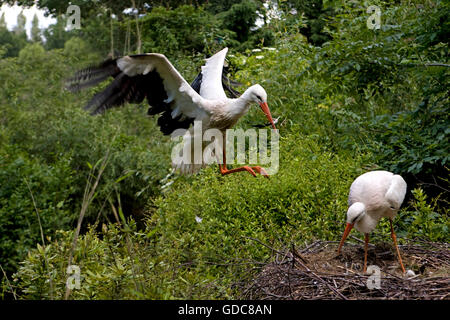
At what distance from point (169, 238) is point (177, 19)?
7369mm

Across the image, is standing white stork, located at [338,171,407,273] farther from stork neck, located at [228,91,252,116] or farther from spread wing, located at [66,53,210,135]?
spread wing, located at [66,53,210,135]

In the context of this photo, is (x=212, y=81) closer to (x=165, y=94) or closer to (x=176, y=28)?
(x=165, y=94)

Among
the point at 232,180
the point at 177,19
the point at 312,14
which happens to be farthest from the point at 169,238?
the point at 312,14

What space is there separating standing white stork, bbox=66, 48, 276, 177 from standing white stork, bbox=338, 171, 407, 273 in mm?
862

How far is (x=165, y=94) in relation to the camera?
492 centimetres

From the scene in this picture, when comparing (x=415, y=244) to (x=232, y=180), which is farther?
(x=232, y=180)

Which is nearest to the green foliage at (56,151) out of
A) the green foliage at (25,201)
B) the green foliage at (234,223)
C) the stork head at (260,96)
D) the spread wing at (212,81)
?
the green foliage at (25,201)

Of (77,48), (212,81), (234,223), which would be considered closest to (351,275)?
(234,223)

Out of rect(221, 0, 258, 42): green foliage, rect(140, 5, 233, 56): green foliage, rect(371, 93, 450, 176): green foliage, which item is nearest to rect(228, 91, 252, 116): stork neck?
rect(371, 93, 450, 176): green foliage

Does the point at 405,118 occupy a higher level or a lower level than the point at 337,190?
higher

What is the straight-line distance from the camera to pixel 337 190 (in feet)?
17.1

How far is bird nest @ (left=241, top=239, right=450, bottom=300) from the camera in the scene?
3.36m
